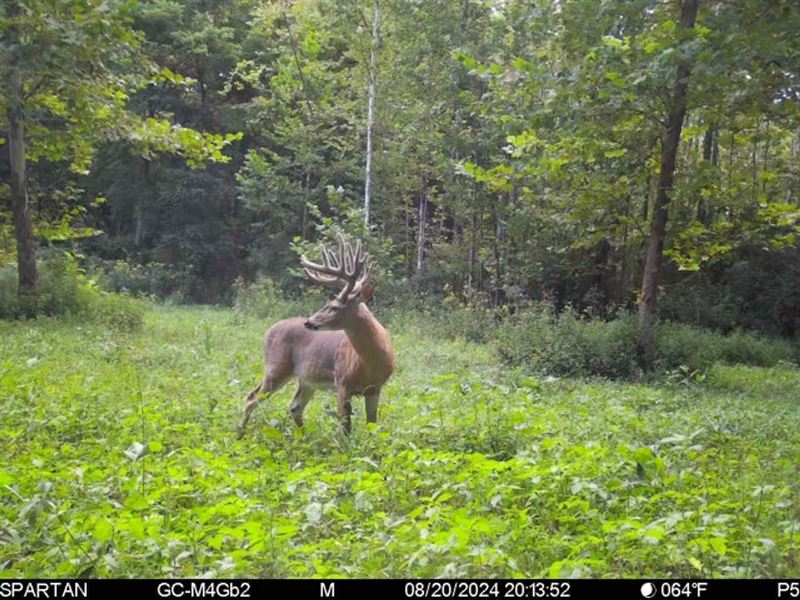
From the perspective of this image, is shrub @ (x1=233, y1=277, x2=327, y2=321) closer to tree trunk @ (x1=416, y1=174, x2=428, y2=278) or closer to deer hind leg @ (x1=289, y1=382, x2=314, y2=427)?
tree trunk @ (x1=416, y1=174, x2=428, y2=278)

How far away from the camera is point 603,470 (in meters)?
4.30

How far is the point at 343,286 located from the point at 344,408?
47.2 inches

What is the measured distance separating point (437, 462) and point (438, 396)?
2.38 meters

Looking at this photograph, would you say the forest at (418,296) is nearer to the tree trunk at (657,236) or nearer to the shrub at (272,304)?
the tree trunk at (657,236)

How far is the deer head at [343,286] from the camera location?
640 cm

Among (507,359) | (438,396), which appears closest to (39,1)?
(438,396)

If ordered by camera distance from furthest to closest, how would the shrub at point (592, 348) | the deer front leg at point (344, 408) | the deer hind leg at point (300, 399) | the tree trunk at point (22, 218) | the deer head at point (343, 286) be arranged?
1. the tree trunk at point (22, 218)
2. the shrub at point (592, 348)
3. the deer hind leg at point (300, 399)
4. the deer head at point (343, 286)
5. the deer front leg at point (344, 408)

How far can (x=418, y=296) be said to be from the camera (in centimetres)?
2016

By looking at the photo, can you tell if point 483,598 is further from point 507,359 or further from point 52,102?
point 52,102

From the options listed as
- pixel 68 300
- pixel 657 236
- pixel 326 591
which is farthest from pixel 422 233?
pixel 326 591

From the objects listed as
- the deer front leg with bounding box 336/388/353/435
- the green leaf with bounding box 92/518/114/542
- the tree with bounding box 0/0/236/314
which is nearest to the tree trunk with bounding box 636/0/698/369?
the deer front leg with bounding box 336/388/353/435

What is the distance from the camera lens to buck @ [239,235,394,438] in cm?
Result: 642

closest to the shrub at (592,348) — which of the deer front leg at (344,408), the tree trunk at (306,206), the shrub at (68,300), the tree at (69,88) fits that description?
the deer front leg at (344,408)

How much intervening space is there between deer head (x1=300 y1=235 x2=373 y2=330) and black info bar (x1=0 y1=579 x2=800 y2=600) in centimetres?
352
